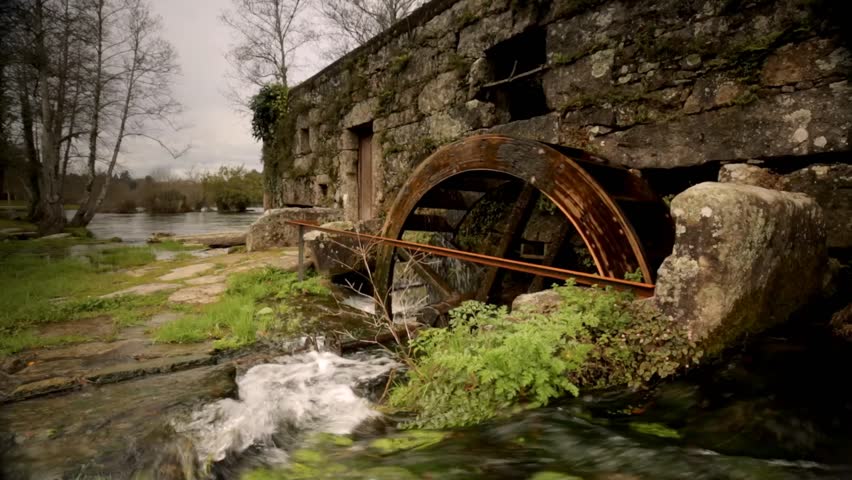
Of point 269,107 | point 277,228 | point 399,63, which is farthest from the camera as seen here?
point 269,107

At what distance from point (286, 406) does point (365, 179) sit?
5.34 meters

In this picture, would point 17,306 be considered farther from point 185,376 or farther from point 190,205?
point 190,205

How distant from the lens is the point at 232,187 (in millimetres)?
33719

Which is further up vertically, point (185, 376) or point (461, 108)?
point (461, 108)

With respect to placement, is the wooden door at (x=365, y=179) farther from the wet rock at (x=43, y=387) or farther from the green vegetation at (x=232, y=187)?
the green vegetation at (x=232, y=187)

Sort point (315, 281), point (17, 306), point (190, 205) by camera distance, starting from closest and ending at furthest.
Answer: point (17, 306), point (315, 281), point (190, 205)

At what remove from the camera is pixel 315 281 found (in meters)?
4.45

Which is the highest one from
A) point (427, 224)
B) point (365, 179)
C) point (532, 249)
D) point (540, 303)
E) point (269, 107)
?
point (269, 107)

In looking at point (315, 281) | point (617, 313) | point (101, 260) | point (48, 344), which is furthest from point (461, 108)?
point (101, 260)

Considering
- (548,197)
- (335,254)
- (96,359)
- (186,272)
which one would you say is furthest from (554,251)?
(186,272)

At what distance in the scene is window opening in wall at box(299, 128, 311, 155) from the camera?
321 inches

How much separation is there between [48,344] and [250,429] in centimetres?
204

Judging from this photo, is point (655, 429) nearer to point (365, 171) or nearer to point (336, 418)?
point (336, 418)

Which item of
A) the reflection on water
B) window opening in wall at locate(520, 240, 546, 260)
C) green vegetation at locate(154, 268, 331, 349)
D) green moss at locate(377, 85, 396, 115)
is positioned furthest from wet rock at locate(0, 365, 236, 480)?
the reflection on water
